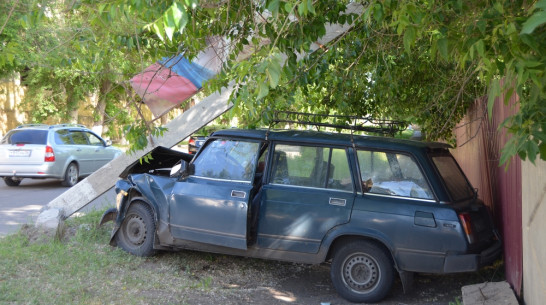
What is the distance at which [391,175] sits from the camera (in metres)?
6.41

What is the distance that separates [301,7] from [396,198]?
9.80ft

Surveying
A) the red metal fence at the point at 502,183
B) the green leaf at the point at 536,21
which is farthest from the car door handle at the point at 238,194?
the green leaf at the point at 536,21

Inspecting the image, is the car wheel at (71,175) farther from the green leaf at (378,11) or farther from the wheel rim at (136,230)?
the green leaf at (378,11)

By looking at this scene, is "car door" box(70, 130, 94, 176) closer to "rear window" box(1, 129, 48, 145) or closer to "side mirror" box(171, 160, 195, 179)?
"rear window" box(1, 129, 48, 145)

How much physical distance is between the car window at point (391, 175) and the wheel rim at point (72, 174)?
11.2m

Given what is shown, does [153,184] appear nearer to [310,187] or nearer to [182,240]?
[182,240]

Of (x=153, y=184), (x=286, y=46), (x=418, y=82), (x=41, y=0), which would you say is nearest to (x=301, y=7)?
(x=286, y=46)

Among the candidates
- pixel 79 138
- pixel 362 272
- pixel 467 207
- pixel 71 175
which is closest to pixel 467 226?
pixel 467 207

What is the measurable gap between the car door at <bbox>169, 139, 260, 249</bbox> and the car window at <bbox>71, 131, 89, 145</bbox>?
402 inches

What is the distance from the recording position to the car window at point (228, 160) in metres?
6.95

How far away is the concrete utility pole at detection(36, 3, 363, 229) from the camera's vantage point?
8430mm

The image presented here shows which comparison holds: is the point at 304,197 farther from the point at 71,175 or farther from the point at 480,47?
the point at 71,175

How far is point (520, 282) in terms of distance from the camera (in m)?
5.69

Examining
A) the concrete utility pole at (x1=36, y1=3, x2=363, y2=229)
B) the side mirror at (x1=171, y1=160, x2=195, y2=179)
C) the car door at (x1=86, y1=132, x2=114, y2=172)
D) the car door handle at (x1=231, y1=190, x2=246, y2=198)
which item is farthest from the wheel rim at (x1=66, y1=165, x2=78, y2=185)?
the car door handle at (x1=231, y1=190, x2=246, y2=198)
